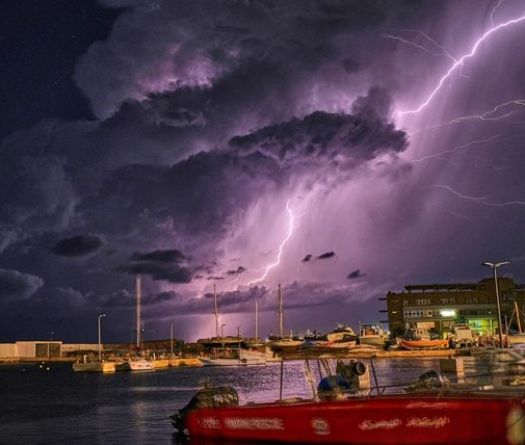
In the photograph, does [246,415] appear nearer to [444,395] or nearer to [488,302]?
[444,395]

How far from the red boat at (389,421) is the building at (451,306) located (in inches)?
5251

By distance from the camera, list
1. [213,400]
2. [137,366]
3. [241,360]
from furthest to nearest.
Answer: [241,360]
[137,366]
[213,400]

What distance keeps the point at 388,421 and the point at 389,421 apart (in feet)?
0.11

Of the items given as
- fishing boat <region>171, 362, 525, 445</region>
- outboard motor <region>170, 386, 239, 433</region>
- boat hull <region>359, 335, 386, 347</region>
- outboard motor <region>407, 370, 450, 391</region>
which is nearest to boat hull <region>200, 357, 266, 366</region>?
boat hull <region>359, 335, 386, 347</region>

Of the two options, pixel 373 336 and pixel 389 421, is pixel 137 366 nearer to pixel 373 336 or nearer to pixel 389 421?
pixel 373 336

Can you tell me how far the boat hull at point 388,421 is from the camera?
66.7 ft

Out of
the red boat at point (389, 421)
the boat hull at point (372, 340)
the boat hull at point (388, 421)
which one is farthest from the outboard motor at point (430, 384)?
the boat hull at point (372, 340)

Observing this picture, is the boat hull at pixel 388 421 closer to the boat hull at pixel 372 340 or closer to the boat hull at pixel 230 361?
the boat hull at pixel 230 361

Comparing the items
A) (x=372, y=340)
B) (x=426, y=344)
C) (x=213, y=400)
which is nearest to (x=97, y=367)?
(x=372, y=340)

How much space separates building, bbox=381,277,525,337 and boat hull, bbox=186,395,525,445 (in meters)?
133

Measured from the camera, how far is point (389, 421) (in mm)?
21953

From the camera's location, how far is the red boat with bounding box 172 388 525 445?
20.3m

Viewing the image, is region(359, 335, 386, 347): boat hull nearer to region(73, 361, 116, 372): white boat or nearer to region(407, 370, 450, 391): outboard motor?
region(73, 361, 116, 372): white boat

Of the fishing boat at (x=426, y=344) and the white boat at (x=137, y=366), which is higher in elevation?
the fishing boat at (x=426, y=344)
